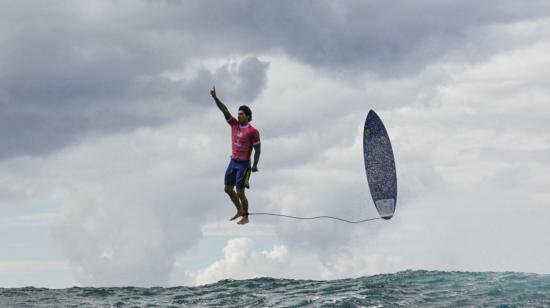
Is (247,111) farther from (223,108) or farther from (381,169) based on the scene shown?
(381,169)

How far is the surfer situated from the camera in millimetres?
21609

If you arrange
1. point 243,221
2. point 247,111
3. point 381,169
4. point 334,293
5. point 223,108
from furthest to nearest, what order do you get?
point 381,169 → point 243,221 → point 223,108 → point 247,111 → point 334,293

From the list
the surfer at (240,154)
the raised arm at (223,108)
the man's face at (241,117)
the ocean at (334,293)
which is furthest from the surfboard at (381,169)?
the raised arm at (223,108)

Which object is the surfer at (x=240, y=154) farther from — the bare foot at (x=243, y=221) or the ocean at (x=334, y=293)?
the ocean at (x=334, y=293)

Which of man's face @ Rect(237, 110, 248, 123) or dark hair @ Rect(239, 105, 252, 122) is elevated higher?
dark hair @ Rect(239, 105, 252, 122)

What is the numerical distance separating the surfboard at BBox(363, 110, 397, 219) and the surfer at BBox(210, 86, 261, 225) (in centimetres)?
680

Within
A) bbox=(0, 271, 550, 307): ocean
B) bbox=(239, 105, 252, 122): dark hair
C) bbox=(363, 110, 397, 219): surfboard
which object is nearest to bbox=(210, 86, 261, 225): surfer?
bbox=(239, 105, 252, 122): dark hair

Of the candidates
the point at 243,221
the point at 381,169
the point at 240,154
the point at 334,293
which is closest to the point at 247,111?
the point at 240,154

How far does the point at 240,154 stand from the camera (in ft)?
71.9

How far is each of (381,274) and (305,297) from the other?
5527 mm

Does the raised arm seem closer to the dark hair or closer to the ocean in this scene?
the dark hair

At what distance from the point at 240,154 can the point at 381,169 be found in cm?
746

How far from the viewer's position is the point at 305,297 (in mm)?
20734

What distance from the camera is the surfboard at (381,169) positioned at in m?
27.1
